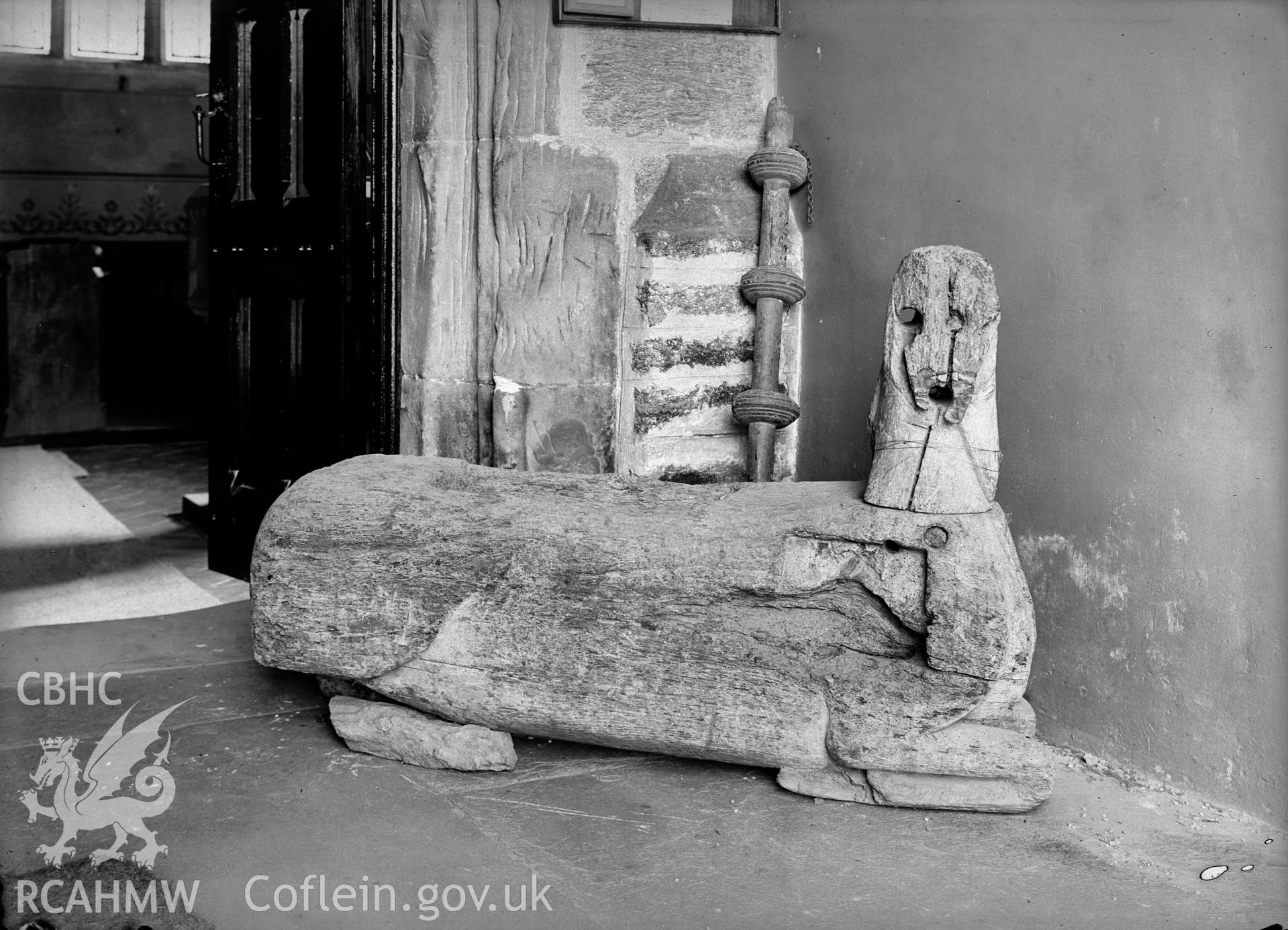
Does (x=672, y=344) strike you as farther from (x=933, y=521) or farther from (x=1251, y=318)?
(x=1251, y=318)

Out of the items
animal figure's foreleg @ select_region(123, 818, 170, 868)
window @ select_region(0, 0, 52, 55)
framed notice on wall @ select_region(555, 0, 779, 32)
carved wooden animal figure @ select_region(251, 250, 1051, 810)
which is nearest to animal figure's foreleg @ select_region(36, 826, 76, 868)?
animal figure's foreleg @ select_region(123, 818, 170, 868)

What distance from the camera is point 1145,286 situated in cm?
257

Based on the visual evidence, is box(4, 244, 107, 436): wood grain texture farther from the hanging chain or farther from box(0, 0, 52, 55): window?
the hanging chain

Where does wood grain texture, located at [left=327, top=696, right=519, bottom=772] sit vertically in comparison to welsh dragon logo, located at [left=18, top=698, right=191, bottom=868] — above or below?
above

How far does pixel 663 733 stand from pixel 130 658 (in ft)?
5.38

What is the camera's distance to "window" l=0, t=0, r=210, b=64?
25.1ft

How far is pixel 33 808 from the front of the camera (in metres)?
2.42

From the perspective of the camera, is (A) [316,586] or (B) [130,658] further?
(B) [130,658]

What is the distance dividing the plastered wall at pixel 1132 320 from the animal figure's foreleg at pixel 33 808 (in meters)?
2.08

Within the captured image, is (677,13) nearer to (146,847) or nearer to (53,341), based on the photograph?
(146,847)

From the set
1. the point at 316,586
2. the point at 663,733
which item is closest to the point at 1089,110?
the point at 663,733

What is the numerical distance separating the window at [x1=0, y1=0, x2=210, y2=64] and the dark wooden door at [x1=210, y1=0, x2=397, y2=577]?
4.21 meters

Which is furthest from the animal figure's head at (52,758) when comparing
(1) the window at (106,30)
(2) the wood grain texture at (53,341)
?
(1) the window at (106,30)

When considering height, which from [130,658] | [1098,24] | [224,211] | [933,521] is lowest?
[130,658]
